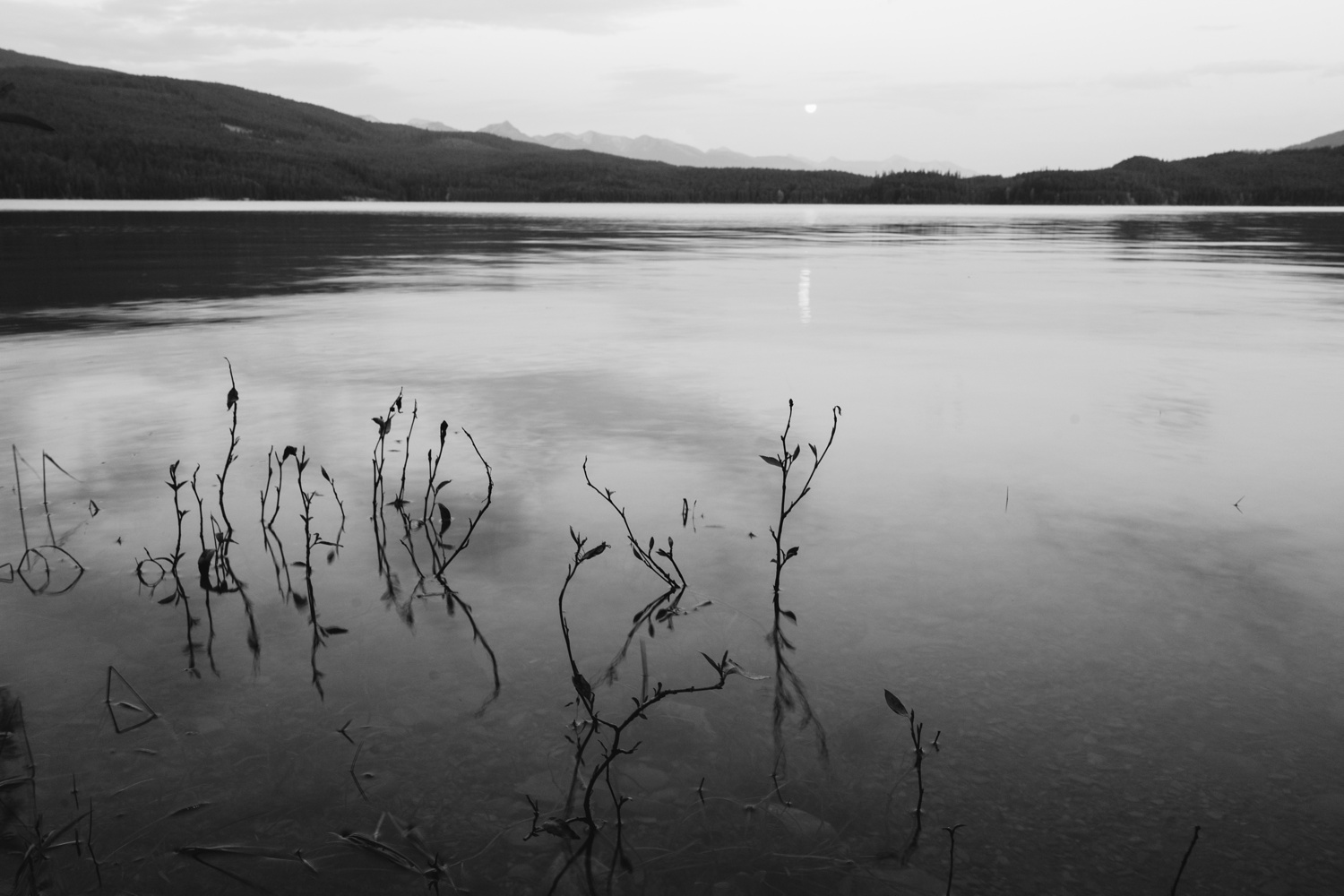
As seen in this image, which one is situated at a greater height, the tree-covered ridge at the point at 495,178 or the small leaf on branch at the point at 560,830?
the tree-covered ridge at the point at 495,178

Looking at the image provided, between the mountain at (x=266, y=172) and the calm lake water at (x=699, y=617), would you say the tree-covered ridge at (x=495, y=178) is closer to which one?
the mountain at (x=266, y=172)

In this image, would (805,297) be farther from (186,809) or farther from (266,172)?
(266,172)

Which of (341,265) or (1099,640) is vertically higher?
(341,265)

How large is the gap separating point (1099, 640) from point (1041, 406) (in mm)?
4951

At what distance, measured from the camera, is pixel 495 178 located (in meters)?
162

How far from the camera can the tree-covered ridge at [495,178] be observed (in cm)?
12138

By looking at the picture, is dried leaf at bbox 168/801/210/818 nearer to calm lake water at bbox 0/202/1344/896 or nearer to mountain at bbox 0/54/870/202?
calm lake water at bbox 0/202/1344/896

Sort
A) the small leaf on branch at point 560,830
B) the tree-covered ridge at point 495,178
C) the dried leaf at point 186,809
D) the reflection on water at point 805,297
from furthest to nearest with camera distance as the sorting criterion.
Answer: the tree-covered ridge at point 495,178 → the reflection on water at point 805,297 → the dried leaf at point 186,809 → the small leaf on branch at point 560,830

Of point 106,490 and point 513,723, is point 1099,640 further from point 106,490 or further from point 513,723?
point 106,490

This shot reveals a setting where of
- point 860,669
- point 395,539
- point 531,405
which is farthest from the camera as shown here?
point 531,405

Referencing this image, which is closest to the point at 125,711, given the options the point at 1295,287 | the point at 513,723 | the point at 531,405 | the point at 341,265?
the point at 513,723

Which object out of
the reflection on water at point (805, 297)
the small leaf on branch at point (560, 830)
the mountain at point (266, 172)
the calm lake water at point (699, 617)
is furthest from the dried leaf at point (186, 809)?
the mountain at point (266, 172)

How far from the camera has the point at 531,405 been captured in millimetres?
8742

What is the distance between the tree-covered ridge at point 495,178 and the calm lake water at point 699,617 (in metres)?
124
